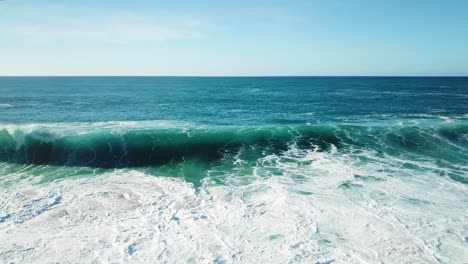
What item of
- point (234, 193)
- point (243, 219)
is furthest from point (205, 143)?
point (243, 219)

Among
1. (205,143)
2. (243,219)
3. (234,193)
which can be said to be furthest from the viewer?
(205,143)

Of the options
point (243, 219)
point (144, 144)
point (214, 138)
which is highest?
point (214, 138)

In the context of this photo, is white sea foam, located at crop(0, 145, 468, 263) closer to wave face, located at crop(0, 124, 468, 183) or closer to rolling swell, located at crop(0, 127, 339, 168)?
rolling swell, located at crop(0, 127, 339, 168)

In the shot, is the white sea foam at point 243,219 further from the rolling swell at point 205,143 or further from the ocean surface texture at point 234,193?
the rolling swell at point 205,143

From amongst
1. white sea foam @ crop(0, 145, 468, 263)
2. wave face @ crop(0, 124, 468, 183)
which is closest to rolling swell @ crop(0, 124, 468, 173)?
wave face @ crop(0, 124, 468, 183)

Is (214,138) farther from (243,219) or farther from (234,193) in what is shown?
(243,219)

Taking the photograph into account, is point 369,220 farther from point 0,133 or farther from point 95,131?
point 0,133
